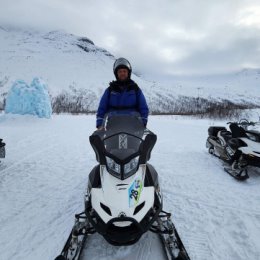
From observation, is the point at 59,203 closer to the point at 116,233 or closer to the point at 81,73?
the point at 116,233

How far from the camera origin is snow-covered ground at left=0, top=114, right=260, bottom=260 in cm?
306

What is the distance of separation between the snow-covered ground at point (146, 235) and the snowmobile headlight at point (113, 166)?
90 cm

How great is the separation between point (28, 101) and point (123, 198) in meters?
16.2

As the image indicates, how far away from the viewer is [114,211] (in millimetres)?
2604

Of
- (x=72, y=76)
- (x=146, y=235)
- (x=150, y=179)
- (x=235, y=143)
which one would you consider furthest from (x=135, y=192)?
(x=72, y=76)

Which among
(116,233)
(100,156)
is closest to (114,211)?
(116,233)

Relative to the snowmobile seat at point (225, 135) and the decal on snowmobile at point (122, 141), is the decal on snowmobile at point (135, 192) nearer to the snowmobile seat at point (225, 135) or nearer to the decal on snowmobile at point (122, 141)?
the decal on snowmobile at point (122, 141)

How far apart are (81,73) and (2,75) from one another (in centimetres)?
3551

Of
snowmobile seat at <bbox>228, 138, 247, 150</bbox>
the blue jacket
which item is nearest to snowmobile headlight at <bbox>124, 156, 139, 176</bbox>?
the blue jacket

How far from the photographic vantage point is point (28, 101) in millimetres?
17297

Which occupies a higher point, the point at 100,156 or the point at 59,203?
the point at 100,156

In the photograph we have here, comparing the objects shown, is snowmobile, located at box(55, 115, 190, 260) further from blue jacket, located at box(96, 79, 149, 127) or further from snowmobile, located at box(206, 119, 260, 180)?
snowmobile, located at box(206, 119, 260, 180)

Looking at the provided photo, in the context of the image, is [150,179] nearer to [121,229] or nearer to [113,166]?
[113,166]

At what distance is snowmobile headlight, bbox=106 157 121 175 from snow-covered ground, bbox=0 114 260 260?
2.94 feet
